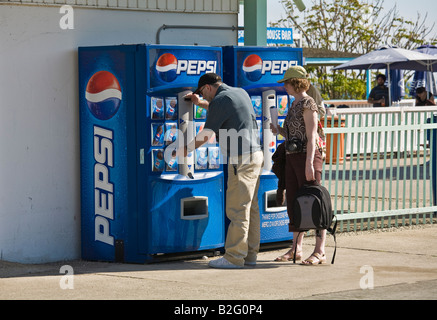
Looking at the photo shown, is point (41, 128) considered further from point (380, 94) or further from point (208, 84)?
point (380, 94)

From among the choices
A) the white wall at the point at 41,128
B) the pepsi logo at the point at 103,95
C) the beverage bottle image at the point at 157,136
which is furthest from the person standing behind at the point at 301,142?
the white wall at the point at 41,128

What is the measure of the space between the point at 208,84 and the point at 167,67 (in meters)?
0.47

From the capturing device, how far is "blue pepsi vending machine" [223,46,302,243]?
825 centimetres

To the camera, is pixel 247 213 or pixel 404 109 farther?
pixel 404 109

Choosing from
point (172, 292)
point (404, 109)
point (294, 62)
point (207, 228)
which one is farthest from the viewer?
point (404, 109)

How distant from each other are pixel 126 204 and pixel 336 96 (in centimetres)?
2586

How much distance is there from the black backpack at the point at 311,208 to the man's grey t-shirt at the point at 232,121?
1.87ft

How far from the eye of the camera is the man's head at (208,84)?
748 cm

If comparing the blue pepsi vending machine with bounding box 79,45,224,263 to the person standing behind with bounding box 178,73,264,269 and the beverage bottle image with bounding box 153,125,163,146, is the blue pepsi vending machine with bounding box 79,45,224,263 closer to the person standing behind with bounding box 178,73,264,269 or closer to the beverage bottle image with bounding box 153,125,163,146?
the beverage bottle image with bounding box 153,125,163,146

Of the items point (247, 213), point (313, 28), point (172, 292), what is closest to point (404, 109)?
point (247, 213)

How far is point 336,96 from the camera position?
1299 inches

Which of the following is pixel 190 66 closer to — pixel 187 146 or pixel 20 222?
pixel 187 146

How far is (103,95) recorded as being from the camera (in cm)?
786

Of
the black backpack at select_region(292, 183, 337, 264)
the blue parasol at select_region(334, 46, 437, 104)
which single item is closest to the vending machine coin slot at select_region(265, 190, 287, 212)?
the black backpack at select_region(292, 183, 337, 264)
